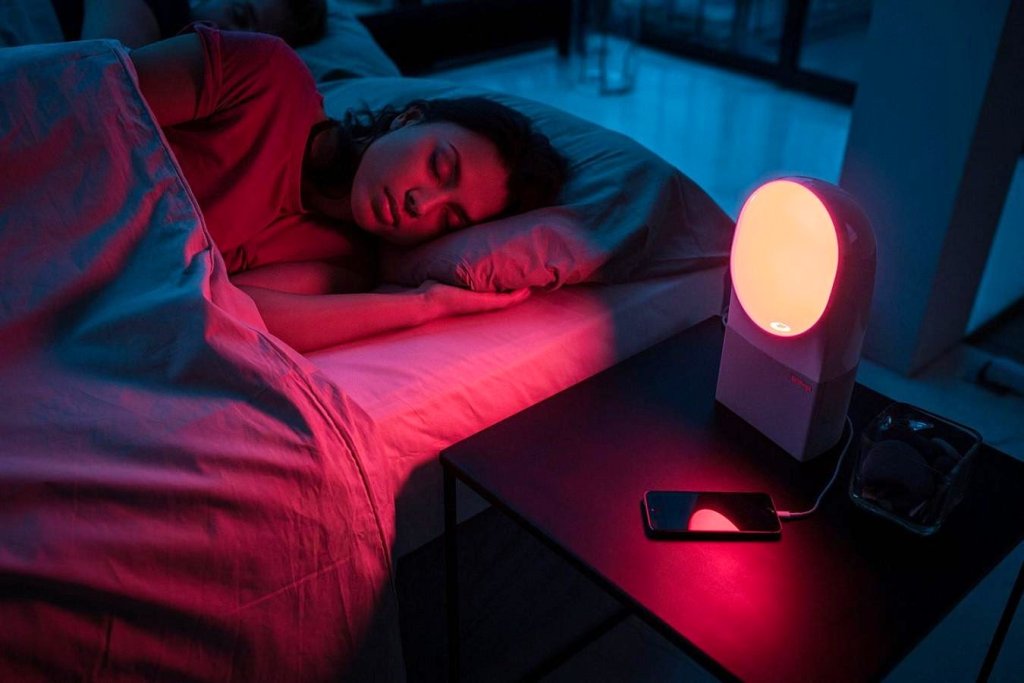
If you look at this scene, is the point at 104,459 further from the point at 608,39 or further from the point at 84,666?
the point at 608,39

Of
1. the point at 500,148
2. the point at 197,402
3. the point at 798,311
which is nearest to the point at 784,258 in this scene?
the point at 798,311

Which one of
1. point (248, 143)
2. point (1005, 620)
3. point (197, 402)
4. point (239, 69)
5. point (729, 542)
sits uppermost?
point (239, 69)

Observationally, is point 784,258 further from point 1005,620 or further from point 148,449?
point 148,449

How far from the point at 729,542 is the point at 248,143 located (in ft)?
3.06

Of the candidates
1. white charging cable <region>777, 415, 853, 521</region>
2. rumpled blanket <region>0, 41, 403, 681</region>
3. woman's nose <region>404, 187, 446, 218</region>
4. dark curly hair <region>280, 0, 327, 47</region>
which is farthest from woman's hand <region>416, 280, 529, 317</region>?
dark curly hair <region>280, 0, 327, 47</region>

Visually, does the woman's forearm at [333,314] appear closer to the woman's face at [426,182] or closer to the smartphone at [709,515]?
the woman's face at [426,182]

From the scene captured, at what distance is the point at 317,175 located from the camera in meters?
1.43

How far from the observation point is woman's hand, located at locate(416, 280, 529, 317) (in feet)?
3.98

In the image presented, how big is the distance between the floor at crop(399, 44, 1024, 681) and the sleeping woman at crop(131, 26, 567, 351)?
0.36 meters

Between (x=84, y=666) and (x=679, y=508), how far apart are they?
23.2 inches

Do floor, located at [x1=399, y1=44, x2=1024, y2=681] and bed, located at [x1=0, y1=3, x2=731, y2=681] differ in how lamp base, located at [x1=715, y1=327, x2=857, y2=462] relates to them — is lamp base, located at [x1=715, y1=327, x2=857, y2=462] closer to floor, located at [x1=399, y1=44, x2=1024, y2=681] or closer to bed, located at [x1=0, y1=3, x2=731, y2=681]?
bed, located at [x1=0, y1=3, x2=731, y2=681]

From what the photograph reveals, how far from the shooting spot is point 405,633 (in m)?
1.22

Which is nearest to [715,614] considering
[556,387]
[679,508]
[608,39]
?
[679,508]

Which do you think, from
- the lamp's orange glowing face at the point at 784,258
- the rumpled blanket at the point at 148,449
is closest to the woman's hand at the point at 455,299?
the rumpled blanket at the point at 148,449
